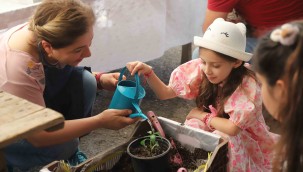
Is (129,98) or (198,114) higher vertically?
(129,98)

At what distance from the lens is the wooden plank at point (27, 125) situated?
2.94ft

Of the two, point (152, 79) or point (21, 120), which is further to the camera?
point (152, 79)

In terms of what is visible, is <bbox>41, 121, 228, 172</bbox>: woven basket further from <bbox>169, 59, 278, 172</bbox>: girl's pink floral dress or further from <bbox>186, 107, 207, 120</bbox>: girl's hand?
<bbox>186, 107, 207, 120</bbox>: girl's hand

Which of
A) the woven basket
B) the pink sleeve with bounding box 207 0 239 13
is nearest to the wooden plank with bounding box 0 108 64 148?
Answer: the woven basket

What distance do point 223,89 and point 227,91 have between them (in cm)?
2

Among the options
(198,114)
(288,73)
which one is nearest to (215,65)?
(198,114)

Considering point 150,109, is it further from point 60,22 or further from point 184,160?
point 60,22

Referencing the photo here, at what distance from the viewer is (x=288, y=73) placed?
1030 mm

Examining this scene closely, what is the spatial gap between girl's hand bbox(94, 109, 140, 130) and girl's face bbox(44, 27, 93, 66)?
225mm

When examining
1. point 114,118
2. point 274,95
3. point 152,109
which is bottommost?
point 152,109

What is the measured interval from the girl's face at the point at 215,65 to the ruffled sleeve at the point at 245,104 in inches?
3.3

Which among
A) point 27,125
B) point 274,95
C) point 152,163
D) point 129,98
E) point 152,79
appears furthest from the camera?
point 152,79

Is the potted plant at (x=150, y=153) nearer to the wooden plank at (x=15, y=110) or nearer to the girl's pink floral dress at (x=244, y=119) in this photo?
the girl's pink floral dress at (x=244, y=119)

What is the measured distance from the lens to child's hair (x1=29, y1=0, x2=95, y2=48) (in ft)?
4.73
